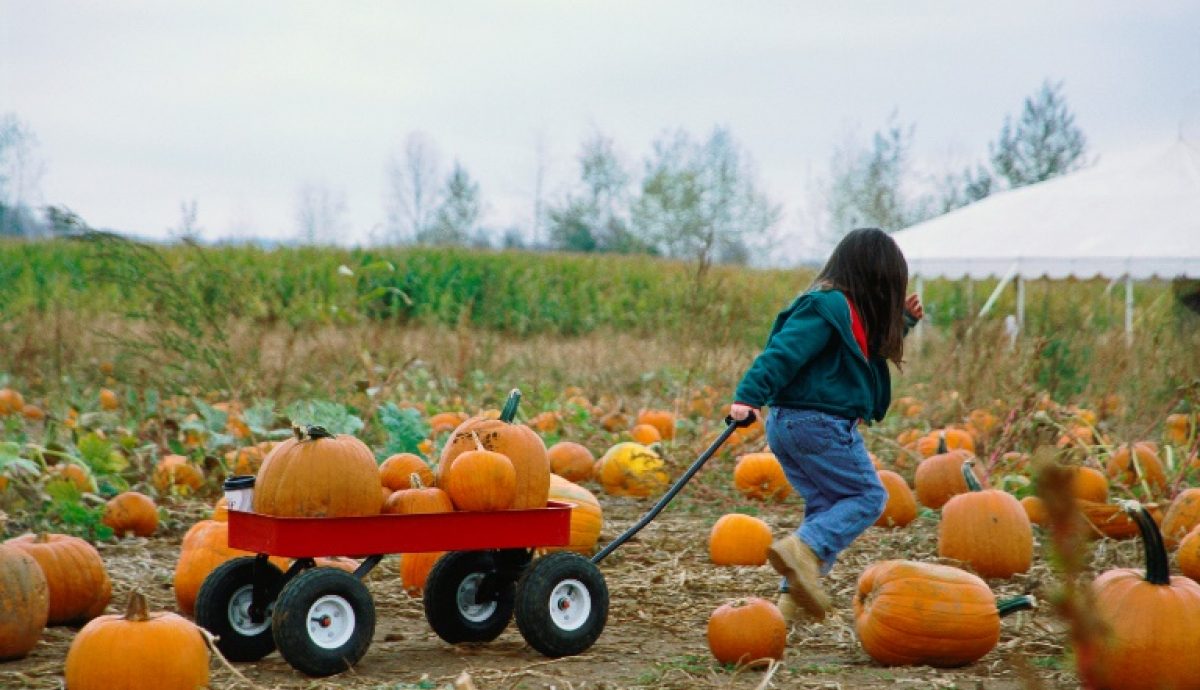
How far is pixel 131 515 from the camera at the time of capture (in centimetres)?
550

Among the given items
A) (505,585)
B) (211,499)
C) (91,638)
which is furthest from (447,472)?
(211,499)

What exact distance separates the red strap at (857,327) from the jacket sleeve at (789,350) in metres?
0.10

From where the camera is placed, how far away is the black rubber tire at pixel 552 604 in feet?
12.1

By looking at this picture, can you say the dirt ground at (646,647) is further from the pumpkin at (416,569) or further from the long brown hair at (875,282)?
the long brown hair at (875,282)

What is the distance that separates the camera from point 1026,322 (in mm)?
9336

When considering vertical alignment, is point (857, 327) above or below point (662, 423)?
above

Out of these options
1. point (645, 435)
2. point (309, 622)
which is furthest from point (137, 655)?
point (645, 435)

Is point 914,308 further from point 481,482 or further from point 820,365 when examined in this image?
point 481,482

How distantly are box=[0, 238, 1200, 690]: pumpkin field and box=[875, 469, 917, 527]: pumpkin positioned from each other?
1 centimetres

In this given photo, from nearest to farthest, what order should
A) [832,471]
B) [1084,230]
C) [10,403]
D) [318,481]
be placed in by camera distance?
[318,481] → [832,471] → [10,403] → [1084,230]

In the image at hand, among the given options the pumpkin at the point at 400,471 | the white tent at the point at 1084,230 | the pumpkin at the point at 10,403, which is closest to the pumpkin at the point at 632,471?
the pumpkin at the point at 400,471

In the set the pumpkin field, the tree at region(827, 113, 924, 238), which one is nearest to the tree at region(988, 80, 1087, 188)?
the tree at region(827, 113, 924, 238)

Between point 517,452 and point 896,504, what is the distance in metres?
2.73

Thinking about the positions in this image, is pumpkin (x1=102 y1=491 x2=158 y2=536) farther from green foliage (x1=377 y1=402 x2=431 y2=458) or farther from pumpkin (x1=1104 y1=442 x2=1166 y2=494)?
pumpkin (x1=1104 y1=442 x2=1166 y2=494)
